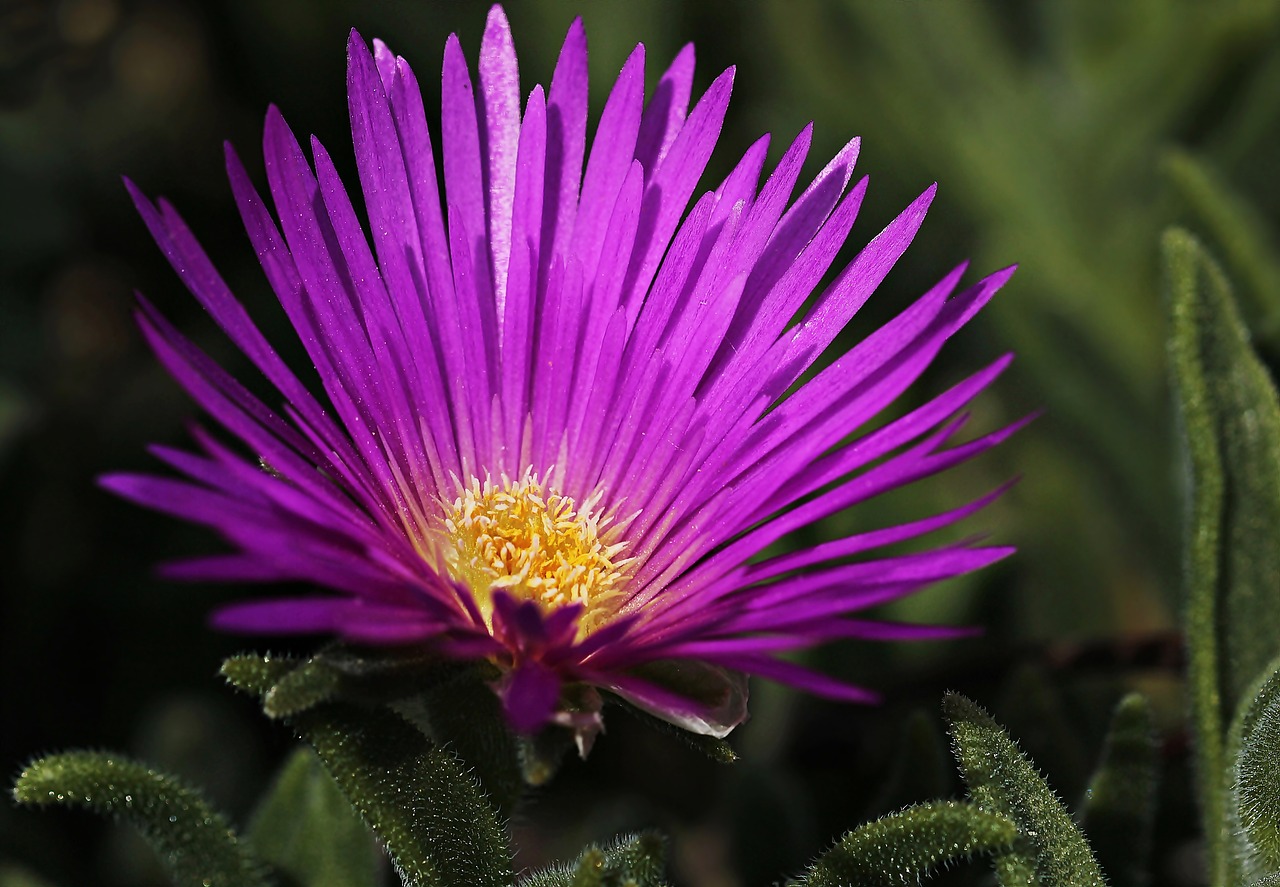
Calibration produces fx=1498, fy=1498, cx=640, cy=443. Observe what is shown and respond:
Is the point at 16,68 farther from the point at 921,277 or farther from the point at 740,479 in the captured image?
the point at 740,479

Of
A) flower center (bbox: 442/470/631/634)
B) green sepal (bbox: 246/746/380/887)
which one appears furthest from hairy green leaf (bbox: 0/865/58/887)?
flower center (bbox: 442/470/631/634)

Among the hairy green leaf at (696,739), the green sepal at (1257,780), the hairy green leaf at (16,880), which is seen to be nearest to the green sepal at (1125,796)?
the green sepal at (1257,780)

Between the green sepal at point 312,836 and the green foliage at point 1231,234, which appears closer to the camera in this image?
the green sepal at point 312,836

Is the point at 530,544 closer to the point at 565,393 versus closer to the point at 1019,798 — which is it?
the point at 565,393

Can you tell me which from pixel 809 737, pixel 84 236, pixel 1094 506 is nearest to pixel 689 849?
pixel 809 737

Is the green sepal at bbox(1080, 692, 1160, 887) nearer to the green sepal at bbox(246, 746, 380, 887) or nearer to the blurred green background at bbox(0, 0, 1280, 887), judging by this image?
the blurred green background at bbox(0, 0, 1280, 887)

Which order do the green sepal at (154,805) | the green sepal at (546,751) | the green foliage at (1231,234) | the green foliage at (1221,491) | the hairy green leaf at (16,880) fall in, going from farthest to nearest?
the green foliage at (1231,234) < the hairy green leaf at (16,880) < the green foliage at (1221,491) < the green sepal at (154,805) < the green sepal at (546,751)

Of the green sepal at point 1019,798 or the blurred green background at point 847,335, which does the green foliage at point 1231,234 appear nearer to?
the blurred green background at point 847,335
